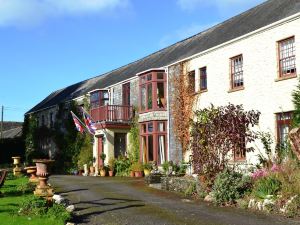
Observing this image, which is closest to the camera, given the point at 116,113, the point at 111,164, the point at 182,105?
the point at 182,105

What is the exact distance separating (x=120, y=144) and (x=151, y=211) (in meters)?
18.1

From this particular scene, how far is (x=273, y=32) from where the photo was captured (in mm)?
19172

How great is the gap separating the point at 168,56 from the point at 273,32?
1069 centimetres

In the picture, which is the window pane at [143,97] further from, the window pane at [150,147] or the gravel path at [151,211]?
the gravel path at [151,211]

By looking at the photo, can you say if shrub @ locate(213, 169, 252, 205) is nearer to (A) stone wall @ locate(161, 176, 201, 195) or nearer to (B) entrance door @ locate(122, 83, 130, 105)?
(A) stone wall @ locate(161, 176, 201, 195)

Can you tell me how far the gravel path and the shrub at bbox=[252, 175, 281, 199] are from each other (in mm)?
880

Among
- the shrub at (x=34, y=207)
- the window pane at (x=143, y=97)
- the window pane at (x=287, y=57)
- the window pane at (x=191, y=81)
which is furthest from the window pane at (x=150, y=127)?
the shrub at (x=34, y=207)

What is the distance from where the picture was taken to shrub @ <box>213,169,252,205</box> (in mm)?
13961

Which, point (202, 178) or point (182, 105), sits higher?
point (182, 105)

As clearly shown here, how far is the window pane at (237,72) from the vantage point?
21281 millimetres

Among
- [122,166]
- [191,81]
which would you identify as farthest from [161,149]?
[191,81]

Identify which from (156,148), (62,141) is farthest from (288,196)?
(62,141)

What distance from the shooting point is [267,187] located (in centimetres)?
1302

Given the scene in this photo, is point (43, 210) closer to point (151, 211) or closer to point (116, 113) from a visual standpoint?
point (151, 211)
